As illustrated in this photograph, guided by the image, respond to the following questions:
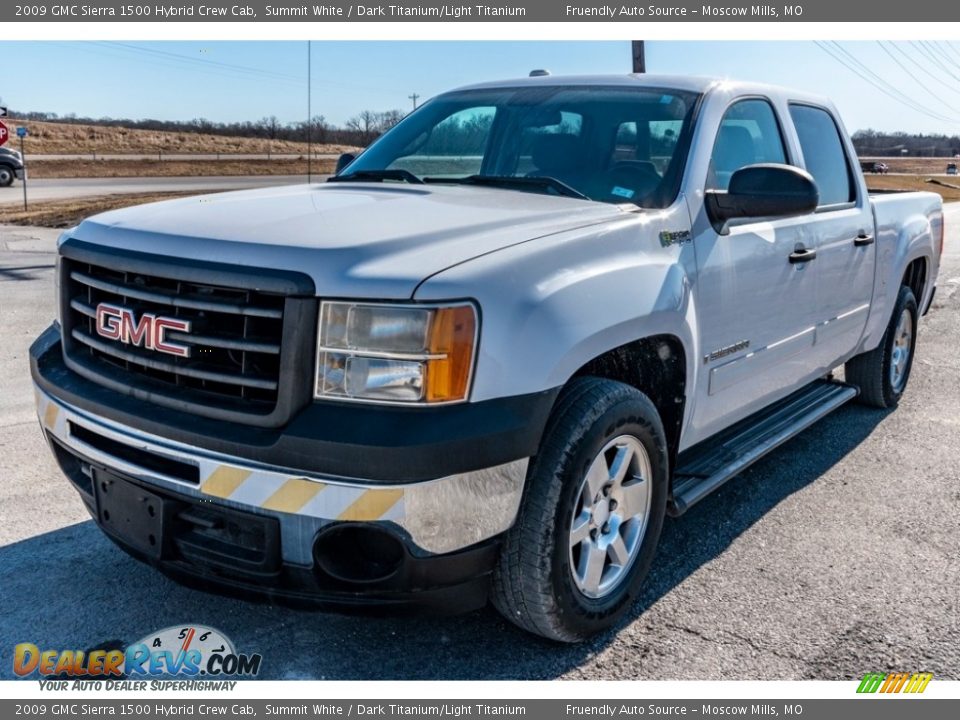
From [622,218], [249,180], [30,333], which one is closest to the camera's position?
[622,218]

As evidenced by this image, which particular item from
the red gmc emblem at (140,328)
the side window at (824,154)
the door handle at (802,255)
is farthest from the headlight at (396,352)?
the side window at (824,154)

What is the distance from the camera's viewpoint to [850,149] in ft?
16.4

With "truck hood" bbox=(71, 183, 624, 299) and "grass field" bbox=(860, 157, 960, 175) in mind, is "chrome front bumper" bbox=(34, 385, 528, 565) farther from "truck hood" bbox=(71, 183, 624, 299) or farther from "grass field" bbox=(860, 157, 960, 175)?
"grass field" bbox=(860, 157, 960, 175)

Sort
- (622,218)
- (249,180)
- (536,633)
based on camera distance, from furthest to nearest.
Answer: (249,180) < (622,218) < (536,633)

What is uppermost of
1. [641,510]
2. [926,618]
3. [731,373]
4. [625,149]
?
[625,149]

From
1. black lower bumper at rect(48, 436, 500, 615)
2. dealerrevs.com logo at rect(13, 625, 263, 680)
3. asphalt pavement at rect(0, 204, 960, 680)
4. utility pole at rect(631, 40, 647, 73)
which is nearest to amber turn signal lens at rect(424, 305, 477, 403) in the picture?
black lower bumper at rect(48, 436, 500, 615)

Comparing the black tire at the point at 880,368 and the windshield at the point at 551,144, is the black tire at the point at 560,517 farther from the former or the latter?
the black tire at the point at 880,368

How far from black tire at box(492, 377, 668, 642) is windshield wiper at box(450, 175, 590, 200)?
0.94m

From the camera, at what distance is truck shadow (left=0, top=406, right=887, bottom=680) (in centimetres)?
278

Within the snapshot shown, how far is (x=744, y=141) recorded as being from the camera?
12.8 ft

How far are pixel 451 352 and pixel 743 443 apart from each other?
2.03 meters
